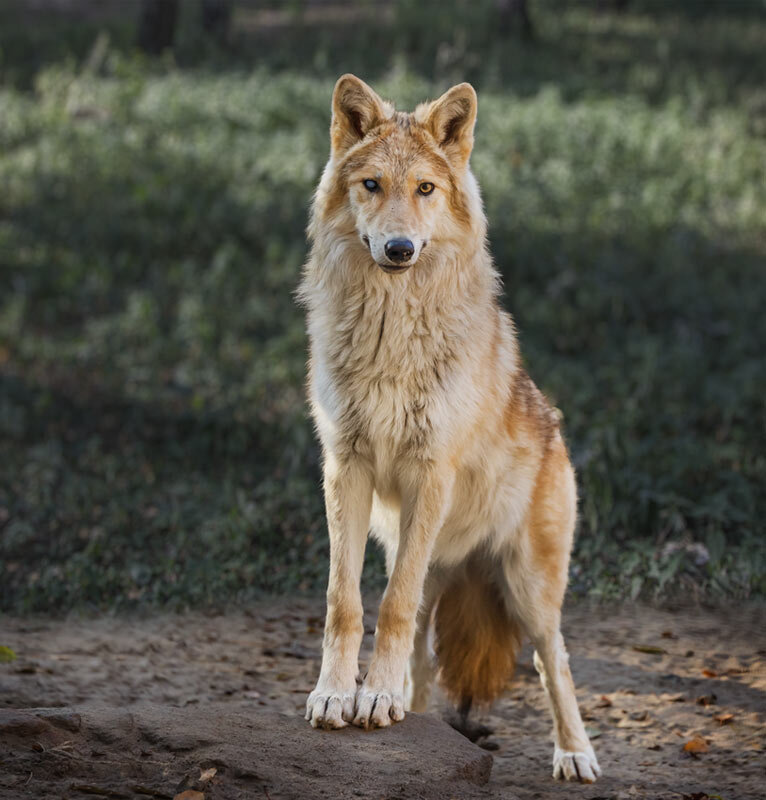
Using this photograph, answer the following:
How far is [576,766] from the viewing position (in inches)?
183

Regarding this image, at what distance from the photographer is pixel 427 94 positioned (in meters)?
15.3

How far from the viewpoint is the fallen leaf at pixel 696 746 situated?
187 inches

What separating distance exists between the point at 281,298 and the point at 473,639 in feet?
22.8

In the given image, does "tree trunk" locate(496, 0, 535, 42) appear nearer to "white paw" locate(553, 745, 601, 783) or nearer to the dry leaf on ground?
the dry leaf on ground

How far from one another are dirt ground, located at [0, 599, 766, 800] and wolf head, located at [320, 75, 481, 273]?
2070 millimetres

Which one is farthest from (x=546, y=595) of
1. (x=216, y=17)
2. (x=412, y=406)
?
(x=216, y=17)

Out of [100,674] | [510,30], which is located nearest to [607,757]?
[100,674]

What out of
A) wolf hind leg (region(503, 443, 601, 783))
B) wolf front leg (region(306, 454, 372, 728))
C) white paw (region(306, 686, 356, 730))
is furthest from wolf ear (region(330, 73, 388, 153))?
white paw (region(306, 686, 356, 730))

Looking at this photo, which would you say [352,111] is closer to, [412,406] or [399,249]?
[399,249]

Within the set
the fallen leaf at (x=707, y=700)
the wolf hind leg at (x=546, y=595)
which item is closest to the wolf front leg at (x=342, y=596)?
the wolf hind leg at (x=546, y=595)

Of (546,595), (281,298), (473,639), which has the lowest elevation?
(473,639)

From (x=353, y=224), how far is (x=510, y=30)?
56.7 ft

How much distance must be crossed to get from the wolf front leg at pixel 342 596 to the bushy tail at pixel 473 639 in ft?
2.67

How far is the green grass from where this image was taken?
23.2 feet
